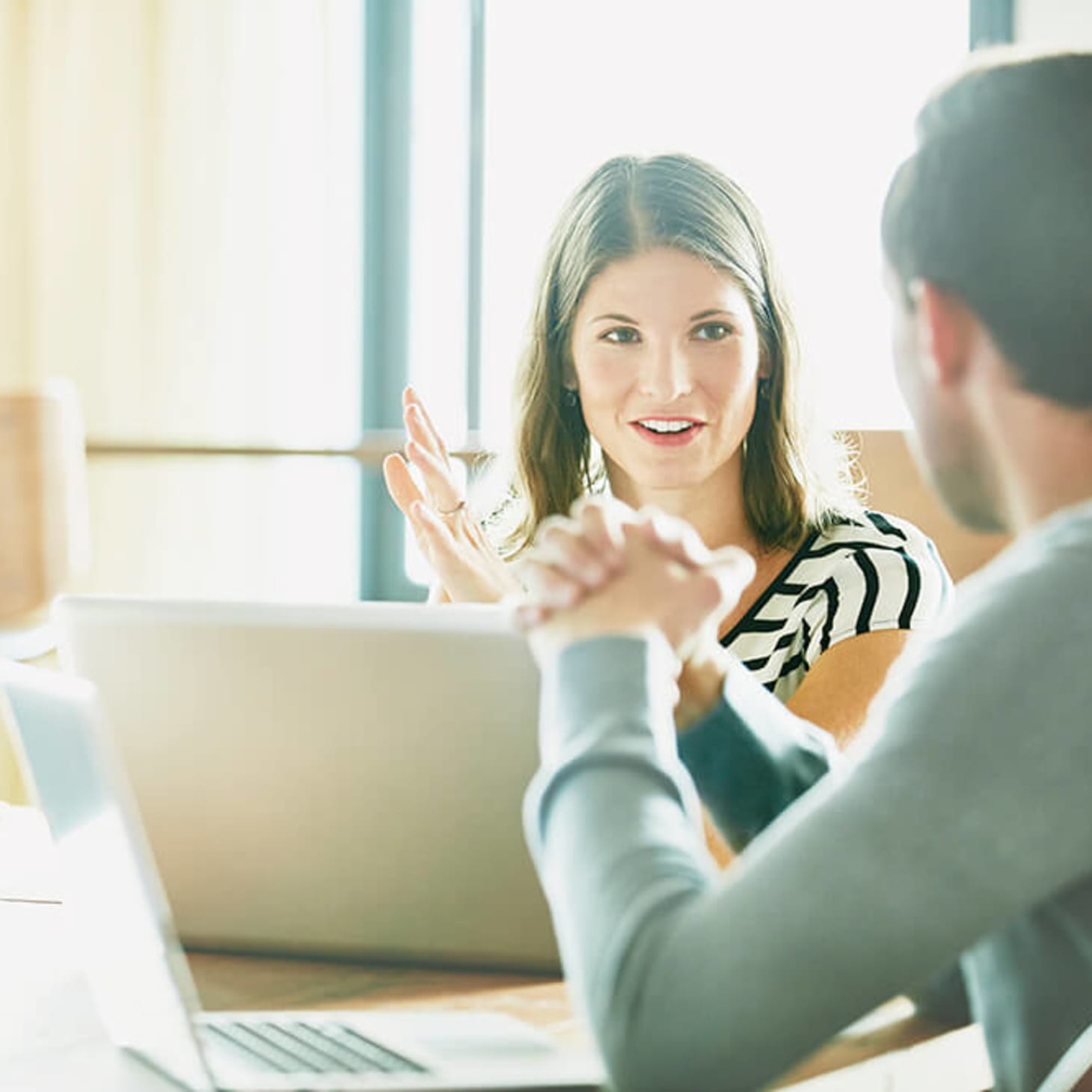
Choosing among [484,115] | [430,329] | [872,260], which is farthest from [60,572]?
[872,260]

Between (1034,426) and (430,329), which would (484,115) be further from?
(1034,426)

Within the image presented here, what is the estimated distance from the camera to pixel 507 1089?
2.33 feet

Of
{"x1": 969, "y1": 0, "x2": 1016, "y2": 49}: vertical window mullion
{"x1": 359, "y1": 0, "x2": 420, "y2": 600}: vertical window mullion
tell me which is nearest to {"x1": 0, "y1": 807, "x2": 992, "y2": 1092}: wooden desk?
Answer: {"x1": 359, "y1": 0, "x2": 420, "y2": 600}: vertical window mullion

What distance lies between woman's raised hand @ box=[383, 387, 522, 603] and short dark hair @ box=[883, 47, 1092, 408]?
32.5 inches

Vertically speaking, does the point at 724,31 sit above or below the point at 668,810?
above

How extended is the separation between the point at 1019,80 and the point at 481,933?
0.53 meters

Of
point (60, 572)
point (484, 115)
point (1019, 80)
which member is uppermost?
point (484, 115)

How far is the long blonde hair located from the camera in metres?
1.46

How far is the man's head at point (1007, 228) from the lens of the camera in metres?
0.62

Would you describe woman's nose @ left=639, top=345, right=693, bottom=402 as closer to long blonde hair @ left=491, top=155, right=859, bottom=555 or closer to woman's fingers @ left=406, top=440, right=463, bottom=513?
long blonde hair @ left=491, top=155, right=859, bottom=555

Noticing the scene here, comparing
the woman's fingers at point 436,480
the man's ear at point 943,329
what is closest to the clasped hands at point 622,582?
the man's ear at point 943,329

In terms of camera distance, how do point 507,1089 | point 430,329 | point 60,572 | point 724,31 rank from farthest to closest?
point 430,329, point 724,31, point 60,572, point 507,1089

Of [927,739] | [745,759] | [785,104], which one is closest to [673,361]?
[745,759]

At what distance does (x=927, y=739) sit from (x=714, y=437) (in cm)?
93
